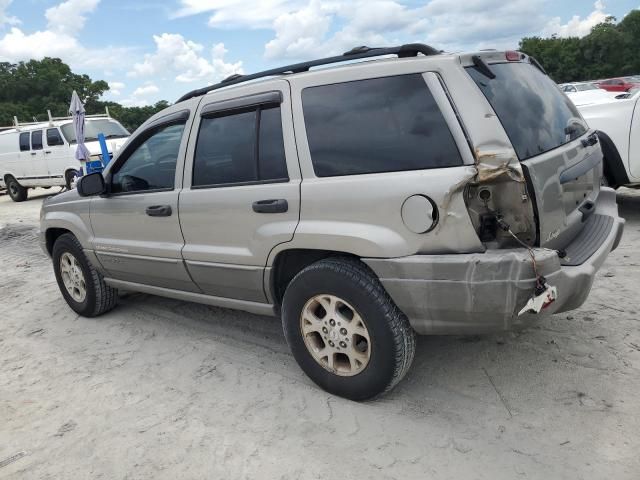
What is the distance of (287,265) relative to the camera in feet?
10.9

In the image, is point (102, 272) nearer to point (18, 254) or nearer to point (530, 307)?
point (530, 307)

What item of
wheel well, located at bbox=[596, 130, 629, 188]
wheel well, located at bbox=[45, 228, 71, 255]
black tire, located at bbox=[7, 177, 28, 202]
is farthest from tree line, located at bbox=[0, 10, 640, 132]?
wheel well, located at bbox=[596, 130, 629, 188]

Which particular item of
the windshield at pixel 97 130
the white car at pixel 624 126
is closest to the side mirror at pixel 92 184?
the white car at pixel 624 126

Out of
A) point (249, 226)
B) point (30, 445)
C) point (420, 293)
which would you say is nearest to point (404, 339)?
point (420, 293)

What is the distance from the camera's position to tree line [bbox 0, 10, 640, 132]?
64062 mm

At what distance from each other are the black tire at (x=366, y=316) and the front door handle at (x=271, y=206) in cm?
38

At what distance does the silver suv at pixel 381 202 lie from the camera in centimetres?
253

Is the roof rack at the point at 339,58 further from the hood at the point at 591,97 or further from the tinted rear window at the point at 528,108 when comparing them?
the hood at the point at 591,97

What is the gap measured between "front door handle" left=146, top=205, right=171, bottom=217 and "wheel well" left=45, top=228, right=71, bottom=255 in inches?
65.0

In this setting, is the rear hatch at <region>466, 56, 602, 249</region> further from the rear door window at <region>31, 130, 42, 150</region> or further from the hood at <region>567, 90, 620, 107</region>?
the rear door window at <region>31, 130, 42, 150</region>

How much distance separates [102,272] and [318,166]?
2.62m

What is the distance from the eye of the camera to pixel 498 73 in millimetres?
2855

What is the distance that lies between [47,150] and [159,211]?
38.6 ft

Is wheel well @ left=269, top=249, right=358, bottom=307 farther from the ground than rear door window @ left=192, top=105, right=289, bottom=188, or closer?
closer
